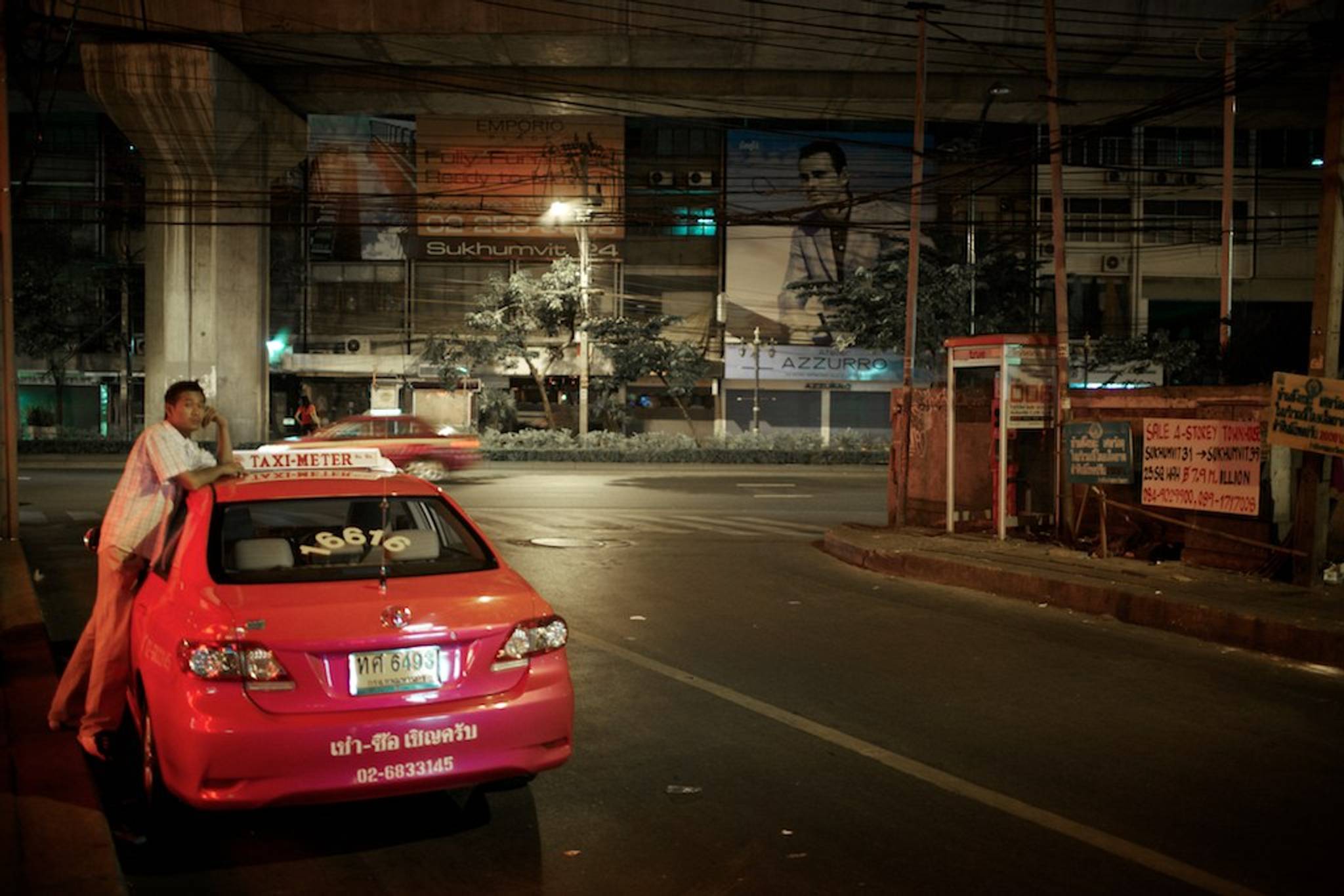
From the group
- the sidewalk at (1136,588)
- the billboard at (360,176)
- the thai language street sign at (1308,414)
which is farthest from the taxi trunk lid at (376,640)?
the billboard at (360,176)

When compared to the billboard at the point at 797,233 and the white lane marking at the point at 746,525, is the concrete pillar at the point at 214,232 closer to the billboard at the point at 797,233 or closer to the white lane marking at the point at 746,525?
the white lane marking at the point at 746,525

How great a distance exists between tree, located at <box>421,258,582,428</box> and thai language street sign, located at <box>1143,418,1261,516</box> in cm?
2541

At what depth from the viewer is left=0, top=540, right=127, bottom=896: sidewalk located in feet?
13.1

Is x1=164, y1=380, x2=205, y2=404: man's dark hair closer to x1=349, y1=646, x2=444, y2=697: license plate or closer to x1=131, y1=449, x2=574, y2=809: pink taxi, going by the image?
x1=131, y1=449, x2=574, y2=809: pink taxi

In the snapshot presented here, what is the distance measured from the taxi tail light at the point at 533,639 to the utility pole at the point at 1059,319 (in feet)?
32.0

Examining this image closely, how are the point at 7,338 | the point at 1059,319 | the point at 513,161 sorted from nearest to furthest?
the point at 7,338 → the point at 1059,319 → the point at 513,161

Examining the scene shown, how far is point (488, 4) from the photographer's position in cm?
2505

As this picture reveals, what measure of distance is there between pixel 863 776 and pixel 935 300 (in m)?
31.2

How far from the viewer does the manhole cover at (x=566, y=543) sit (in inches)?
573

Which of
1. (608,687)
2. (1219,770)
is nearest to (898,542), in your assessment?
(608,687)

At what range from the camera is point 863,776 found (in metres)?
5.77

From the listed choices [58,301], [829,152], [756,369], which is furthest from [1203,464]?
[58,301]

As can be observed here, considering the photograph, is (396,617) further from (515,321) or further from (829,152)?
(829,152)

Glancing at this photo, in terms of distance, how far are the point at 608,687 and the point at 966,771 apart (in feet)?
8.27
